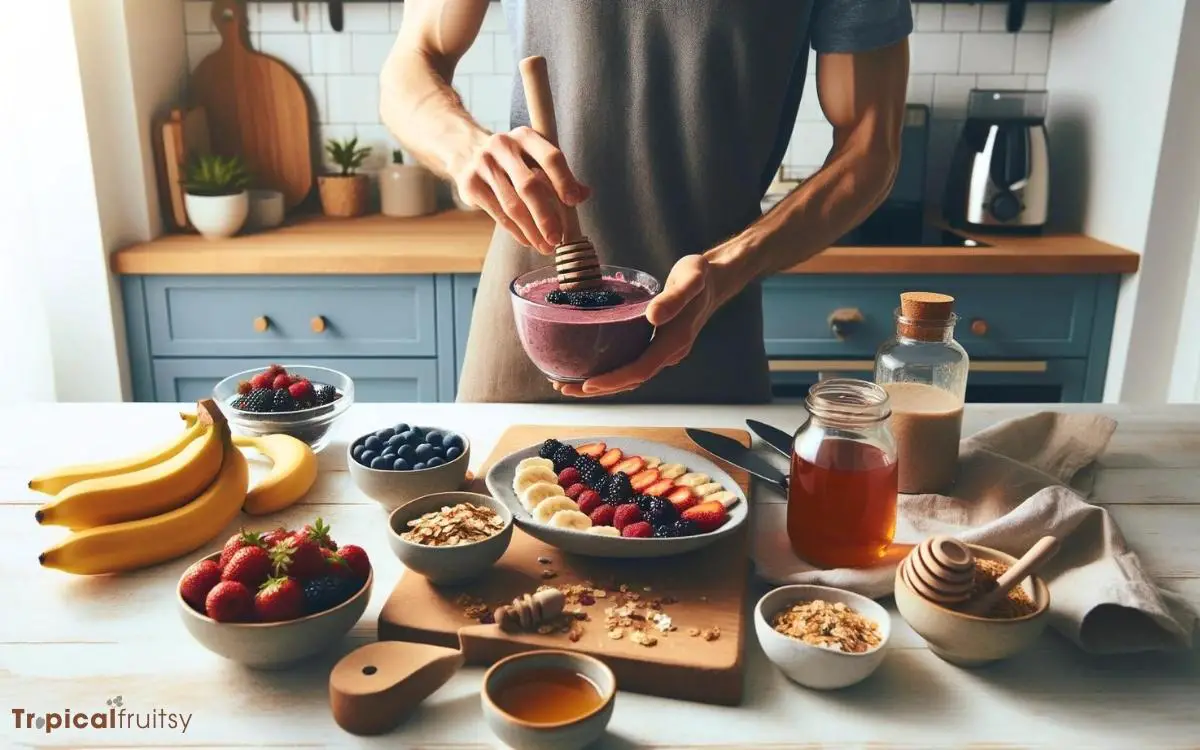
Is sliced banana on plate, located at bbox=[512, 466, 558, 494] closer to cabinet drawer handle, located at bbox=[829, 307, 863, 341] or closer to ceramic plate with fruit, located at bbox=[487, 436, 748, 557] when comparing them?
ceramic plate with fruit, located at bbox=[487, 436, 748, 557]

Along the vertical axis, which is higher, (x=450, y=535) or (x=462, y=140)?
(x=462, y=140)

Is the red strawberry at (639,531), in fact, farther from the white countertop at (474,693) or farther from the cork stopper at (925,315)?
the cork stopper at (925,315)

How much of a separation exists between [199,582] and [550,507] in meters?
0.36

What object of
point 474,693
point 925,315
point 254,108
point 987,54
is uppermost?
point 987,54

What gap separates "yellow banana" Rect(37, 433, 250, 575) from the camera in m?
1.03

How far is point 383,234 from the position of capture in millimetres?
2721

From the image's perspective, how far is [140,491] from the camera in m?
1.10

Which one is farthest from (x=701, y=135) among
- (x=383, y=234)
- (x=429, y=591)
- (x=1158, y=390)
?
(x=1158, y=390)

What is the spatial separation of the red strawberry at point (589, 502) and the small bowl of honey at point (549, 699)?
26 cm

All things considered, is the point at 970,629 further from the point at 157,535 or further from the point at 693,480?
the point at 157,535

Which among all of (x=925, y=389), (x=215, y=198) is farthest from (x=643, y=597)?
(x=215, y=198)

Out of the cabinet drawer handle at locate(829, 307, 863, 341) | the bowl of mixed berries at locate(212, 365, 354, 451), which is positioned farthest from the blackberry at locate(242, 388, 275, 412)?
the cabinet drawer handle at locate(829, 307, 863, 341)

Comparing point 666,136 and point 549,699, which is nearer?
point 549,699

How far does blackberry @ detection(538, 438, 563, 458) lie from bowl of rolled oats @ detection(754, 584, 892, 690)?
15.0 inches
